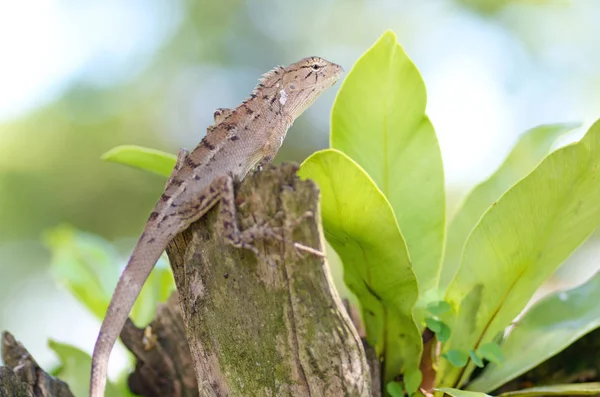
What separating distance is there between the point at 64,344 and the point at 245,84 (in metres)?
6.71

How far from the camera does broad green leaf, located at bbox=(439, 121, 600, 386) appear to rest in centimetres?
157

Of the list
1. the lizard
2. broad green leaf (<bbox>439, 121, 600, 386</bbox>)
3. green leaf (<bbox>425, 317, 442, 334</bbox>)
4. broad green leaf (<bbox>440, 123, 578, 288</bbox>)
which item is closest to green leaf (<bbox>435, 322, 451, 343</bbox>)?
green leaf (<bbox>425, 317, 442, 334</bbox>)

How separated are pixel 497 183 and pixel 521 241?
0.49 metres

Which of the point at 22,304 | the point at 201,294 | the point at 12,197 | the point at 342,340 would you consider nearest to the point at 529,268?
the point at 342,340

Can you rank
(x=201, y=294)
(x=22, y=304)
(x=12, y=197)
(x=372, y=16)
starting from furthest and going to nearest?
(x=372, y=16)
(x=12, y=197)
(x=22, y=304)
(x=201, y=294)

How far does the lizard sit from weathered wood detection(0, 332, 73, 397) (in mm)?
227

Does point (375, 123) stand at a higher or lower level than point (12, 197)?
lower

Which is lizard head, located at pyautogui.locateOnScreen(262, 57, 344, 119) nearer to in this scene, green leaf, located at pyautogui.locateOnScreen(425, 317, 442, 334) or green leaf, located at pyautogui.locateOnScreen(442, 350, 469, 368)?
green leaf, located at pyautogui.locateOnScreen(425, 317, 442, 334)

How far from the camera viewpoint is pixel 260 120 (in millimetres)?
2148

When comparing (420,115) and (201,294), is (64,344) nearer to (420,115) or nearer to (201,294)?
(201,294)

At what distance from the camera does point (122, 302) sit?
173 cm

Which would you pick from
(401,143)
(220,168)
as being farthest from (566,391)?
(220,168)

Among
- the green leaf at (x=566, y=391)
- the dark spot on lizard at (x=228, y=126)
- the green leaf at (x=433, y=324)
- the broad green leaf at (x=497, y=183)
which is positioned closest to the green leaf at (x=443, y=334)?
the green leaf at (x=433, y=324)

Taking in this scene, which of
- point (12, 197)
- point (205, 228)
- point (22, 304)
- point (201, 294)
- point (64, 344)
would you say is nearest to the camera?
point (201, 294)
